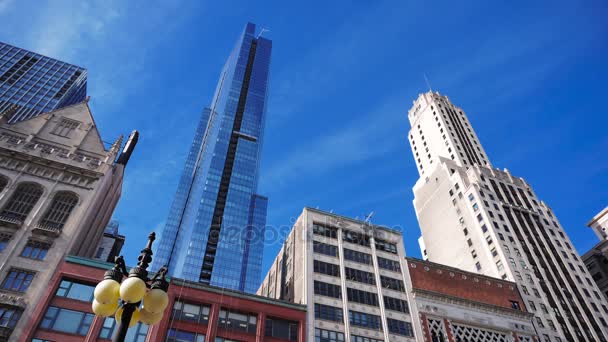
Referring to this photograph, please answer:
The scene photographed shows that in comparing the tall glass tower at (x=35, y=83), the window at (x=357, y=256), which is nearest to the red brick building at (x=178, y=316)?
the window at (x=357, y=256)

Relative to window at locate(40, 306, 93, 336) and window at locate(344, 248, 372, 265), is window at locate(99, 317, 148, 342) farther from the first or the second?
window at locate(344, 248, 372, 265)

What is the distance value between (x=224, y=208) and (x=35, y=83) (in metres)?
71.0

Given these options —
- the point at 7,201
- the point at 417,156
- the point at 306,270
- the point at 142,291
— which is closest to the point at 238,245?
the point at 417,156

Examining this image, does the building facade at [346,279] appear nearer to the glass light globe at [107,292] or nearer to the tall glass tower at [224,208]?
the glass light globe at [107,292]

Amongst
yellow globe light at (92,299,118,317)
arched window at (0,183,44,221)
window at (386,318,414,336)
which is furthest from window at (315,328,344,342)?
yellow globe light at (92,299,118,317)

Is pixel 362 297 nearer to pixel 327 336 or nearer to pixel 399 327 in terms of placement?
pixel 399 327

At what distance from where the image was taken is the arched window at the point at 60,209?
45.4 meters

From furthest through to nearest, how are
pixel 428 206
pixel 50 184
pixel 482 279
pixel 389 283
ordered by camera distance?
pixel 428 206, pixel 482 279, pixel 389 283, pixel 50 184

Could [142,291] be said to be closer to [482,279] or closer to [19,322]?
[19,322]

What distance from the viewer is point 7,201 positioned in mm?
44844

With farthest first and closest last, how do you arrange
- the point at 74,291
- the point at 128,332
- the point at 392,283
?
the point at 392,283 < the point at 74,291 < the point at 128,332

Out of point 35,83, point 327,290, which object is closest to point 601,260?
point 327,290

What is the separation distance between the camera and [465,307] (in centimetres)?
6009

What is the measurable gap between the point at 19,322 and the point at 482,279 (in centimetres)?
6242
